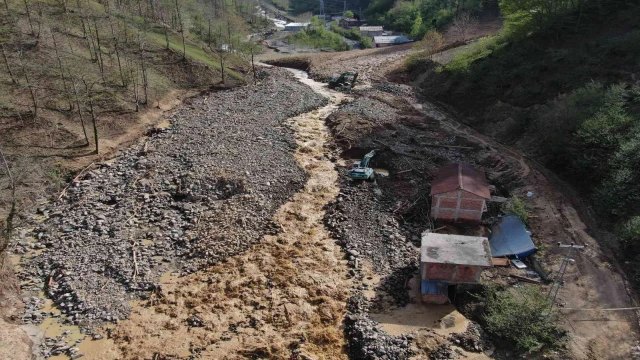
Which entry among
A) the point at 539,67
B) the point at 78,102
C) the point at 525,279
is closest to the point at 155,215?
the point at 78,102

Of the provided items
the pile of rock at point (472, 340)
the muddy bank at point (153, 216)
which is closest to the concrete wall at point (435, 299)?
the pile of rock at point (472, 340)

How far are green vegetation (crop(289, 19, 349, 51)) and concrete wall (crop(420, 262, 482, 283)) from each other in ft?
214

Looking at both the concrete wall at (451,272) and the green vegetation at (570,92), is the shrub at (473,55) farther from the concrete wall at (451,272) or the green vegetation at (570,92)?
the concrete wall at (451,272)

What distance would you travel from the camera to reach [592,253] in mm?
23953

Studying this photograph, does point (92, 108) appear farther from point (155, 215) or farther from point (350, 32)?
point (350, 32)

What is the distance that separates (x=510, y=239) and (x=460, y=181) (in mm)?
4555

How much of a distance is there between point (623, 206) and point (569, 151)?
6496 millimetres

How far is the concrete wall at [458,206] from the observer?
88.1 ft

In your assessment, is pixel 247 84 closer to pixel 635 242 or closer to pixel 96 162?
pixel 96 162

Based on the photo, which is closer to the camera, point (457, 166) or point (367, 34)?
point (457, 166)

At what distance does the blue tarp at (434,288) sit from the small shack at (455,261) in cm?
23

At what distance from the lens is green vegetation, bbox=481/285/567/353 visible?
1908cm

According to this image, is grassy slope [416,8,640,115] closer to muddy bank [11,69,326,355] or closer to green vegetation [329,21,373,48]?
muddy bank [11,69,326,355]

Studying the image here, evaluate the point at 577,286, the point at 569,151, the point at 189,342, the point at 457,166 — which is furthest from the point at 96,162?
the point at 569,151
